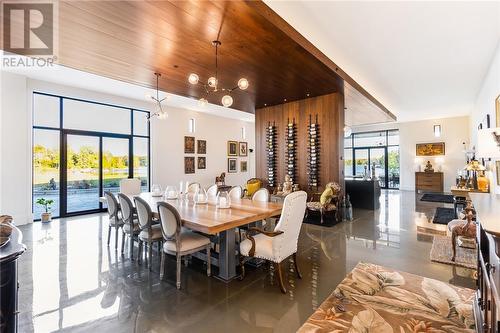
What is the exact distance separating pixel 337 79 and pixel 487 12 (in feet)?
7.37

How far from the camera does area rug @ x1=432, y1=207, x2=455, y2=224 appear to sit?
5734 millimetres

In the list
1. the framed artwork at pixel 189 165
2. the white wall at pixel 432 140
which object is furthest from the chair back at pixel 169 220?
the white wall at pixel 432 140

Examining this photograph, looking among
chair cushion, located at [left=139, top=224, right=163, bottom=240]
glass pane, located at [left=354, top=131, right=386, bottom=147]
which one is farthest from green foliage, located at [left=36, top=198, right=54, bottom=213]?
glass pane, located at [left=354, top=131, right=386, bottom=147]

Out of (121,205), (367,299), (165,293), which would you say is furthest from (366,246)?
(121,205)

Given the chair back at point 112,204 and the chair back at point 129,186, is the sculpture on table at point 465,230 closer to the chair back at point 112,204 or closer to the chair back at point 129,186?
the chair back at point 112,204

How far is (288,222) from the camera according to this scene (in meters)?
2.78

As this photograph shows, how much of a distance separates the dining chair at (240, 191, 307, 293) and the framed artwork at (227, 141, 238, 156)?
7917 mm

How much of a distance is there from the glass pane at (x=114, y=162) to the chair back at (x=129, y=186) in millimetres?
2379

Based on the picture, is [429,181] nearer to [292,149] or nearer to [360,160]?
[360,160]

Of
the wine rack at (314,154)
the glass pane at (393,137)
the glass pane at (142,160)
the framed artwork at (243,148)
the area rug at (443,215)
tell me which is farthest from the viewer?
the glass pane at (393,137)

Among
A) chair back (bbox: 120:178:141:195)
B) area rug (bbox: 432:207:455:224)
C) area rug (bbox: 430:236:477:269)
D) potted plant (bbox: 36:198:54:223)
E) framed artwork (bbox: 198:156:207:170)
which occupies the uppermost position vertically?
framed artwork (bbox: 198:156:207:170)

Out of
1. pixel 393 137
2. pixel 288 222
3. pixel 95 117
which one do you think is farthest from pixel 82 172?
pixel 393 137

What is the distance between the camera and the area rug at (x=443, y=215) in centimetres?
573

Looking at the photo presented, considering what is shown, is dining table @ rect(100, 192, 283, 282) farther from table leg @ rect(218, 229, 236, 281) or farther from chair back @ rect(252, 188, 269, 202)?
chair back @ rect(252, 188, 269, 202)
